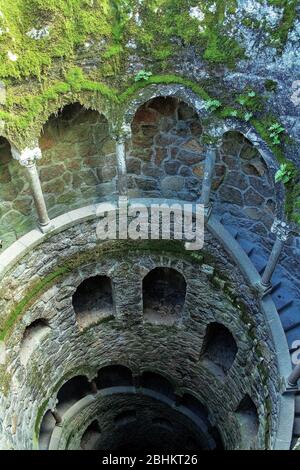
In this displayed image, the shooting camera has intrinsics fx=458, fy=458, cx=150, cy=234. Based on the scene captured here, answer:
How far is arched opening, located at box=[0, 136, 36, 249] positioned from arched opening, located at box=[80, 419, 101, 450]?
8.39 m

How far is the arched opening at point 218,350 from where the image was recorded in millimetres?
13781

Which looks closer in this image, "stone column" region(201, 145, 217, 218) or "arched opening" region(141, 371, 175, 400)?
"stone column" region(201, 145, 217, 218)

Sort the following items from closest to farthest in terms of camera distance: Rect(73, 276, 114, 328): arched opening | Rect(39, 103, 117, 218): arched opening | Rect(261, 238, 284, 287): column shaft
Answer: Rect(261, 238, 284, 287): column shaft → Rect(39, 103, 117, 218): arched opening → Rect(73, 276, 114, 328): arched opening

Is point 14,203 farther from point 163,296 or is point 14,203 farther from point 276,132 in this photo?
point 276,132

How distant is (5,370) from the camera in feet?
36.7

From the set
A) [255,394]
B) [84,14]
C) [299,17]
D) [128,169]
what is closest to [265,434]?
[255,394]

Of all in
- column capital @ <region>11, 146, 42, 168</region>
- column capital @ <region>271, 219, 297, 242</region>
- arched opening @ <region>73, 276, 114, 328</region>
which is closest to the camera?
column capital @ <region>271, 219, 297, 242</region>

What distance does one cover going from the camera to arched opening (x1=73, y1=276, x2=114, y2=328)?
46.3 feet

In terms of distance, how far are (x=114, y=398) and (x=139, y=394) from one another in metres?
0.92

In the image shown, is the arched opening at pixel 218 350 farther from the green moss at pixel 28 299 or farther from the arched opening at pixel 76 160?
the arched opening at pixel 76 160

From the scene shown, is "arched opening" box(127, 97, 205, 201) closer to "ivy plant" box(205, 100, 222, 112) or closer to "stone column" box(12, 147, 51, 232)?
"ivy plant" box(205, 100, 222, 112)

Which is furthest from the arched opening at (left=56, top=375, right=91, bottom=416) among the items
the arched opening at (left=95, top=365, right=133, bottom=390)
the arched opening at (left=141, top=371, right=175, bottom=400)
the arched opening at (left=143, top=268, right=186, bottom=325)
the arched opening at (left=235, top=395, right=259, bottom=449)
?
the arched opening at (left=235, top=395, right=259, bottom=449)

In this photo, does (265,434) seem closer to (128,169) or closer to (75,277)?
(75,277)

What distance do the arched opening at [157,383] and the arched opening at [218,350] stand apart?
3.00 metres
